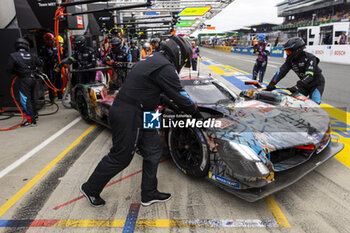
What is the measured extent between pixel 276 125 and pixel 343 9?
62.3 metres

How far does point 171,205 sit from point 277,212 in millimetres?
1082

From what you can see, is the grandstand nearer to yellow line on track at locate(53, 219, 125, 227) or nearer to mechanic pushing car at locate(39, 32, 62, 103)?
mechanic pushing car at locate(39, 32, 62, 103)

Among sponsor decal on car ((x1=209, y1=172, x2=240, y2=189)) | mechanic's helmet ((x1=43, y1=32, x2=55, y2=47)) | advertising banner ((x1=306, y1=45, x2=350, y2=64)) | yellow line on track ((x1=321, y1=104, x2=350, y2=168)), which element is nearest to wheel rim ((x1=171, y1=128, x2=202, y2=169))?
sponsor decal on car ((x1=209, y1=172, x2=240, y2=189))

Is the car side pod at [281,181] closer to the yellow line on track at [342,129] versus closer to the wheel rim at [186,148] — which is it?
the wheel rim at [186,148]

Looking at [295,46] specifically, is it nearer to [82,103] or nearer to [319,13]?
[82,103]

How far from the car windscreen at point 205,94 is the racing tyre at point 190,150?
703 millimetres

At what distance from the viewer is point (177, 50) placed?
2.47m

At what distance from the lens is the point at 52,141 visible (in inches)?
176

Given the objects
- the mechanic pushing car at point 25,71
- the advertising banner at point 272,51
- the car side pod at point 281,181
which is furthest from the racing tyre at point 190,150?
the advertising banner at point 272,51

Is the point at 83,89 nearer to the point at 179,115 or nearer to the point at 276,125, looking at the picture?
the point at 179,115

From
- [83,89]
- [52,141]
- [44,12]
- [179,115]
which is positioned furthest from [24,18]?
[179,115]

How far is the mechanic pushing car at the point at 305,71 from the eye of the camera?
430cm

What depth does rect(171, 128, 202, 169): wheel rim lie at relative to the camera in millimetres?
2805

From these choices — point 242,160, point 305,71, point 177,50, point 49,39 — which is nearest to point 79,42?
point 49,39
